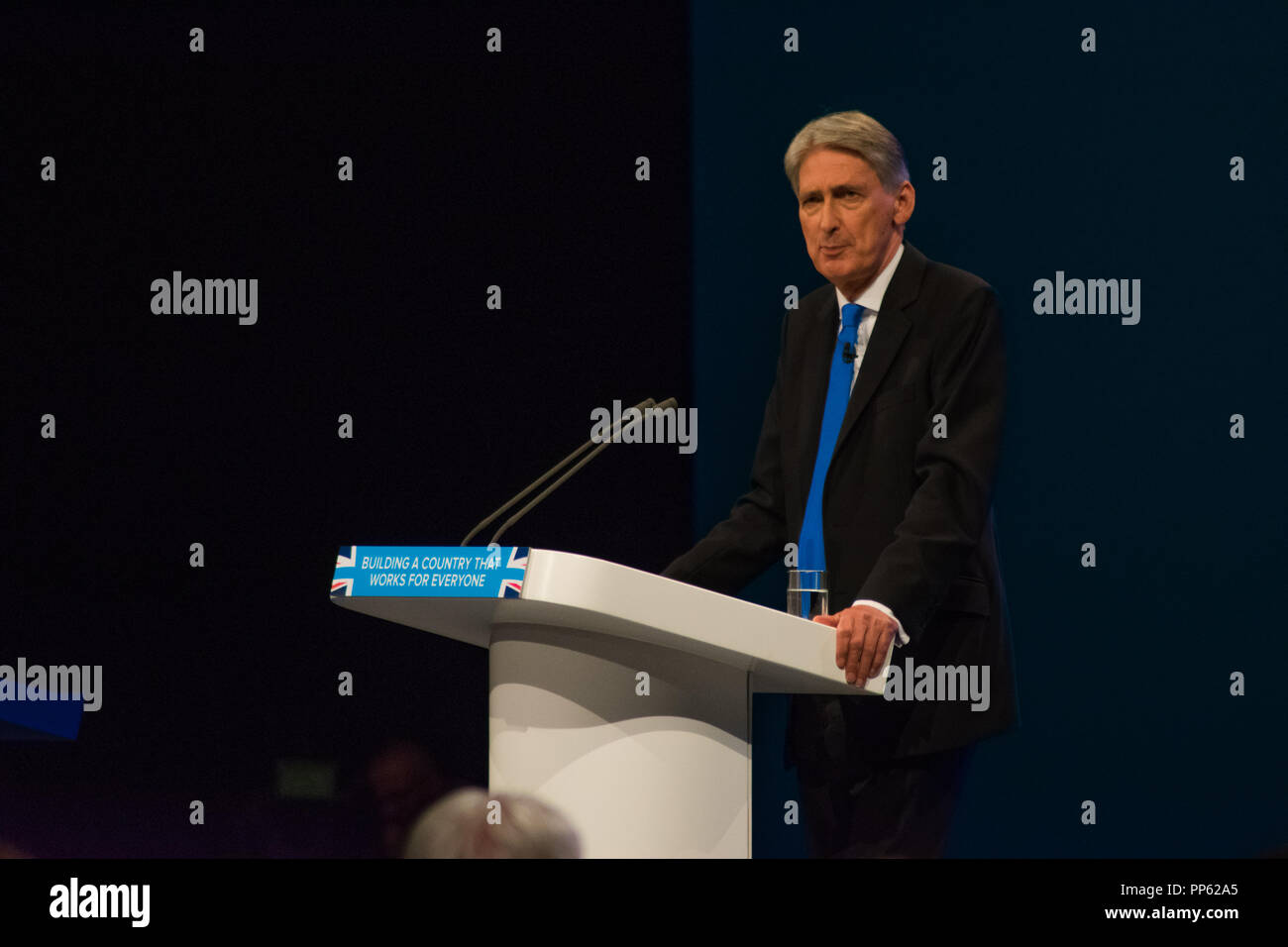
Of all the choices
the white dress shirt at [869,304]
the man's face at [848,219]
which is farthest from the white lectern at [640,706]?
the man's face at [848,219]

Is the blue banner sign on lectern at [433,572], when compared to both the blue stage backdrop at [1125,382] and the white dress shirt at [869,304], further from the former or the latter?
the blue stage backdrop at [1125,382]

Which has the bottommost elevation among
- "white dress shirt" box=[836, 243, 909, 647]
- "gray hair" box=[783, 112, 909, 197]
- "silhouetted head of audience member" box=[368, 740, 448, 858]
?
"silhouetted head of audience member" box=[368, 740, 448, 858]

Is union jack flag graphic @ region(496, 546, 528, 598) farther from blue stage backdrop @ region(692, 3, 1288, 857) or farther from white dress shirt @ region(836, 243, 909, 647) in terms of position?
blue stage backdrop @ region(692, 3, 1288, 857)

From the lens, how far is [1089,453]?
3.78 metres

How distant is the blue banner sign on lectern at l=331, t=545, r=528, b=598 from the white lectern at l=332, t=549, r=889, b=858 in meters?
0.02

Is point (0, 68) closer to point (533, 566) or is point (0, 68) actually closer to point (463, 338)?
point (463, 338)

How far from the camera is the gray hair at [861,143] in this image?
9.30 feet

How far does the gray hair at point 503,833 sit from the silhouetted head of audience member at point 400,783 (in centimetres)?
181

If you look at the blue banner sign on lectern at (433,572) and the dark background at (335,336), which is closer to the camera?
the blue banner sign on lectern at (433,572)

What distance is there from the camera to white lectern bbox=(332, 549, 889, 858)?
2.11m

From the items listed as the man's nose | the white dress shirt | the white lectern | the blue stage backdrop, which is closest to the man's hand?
the white lectern

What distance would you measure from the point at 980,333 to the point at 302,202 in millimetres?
1998

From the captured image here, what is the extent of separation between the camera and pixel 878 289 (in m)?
2.85
